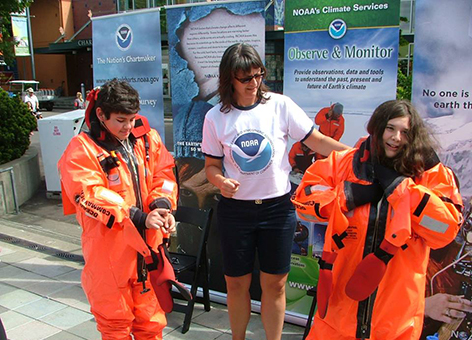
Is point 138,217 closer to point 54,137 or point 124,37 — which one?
point 124,37

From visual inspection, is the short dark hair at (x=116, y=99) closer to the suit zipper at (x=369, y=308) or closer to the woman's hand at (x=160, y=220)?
the woman's hand at (x=160, y=220)

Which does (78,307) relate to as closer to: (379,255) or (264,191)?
(264,191)

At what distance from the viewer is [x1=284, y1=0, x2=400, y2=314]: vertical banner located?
255 cm

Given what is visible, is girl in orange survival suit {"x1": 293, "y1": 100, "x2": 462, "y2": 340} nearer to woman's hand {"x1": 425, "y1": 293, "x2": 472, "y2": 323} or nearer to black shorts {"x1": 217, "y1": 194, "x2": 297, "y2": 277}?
black shorts {"x1": 217, "y1": 194, "x2": 297, "y2": 277}

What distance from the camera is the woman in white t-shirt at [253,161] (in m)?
2.35

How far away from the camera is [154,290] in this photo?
2377mm

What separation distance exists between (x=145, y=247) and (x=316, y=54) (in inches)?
61.0

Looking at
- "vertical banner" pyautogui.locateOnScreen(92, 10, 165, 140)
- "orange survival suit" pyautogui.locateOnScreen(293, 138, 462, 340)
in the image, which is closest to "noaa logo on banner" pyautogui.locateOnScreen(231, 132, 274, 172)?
"orange survival suit" pyautogui.locateOnScreen(293, 138, 462, 340)

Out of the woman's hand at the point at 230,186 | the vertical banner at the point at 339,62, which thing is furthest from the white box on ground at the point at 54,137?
the woman's hand at the point at 230,186

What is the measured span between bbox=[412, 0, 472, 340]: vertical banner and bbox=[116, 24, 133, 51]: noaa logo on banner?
2.24 metres

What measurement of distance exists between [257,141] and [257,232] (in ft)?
1.67

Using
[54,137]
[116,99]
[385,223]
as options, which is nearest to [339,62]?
[385,223]

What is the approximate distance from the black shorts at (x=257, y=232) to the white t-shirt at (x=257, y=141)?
67 mm

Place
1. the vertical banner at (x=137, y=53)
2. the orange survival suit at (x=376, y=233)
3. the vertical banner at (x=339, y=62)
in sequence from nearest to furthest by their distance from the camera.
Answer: the orange survival suit at (x=376, y=233) < the vertical banner at (x=339, y=62) < the vertical banner at (x=137, y=53)
